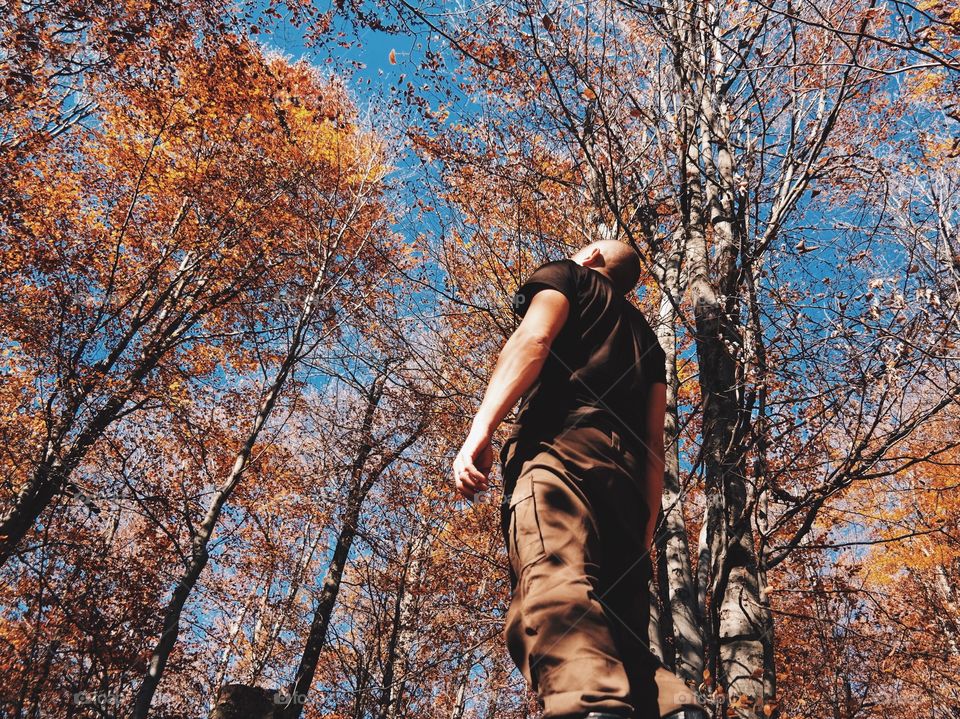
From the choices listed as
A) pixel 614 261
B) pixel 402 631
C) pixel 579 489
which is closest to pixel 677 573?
pixel 614 261

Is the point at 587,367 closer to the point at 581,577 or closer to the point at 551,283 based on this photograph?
the point at 551,283

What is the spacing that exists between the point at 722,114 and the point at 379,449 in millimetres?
8692

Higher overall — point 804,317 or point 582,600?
point 804,317

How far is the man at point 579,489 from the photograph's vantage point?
1332mm

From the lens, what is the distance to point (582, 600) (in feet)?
4.49

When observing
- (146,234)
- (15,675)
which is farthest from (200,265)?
(15,675)

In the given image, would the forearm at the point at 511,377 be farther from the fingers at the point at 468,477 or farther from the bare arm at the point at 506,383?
the fingers at the point at 468,477

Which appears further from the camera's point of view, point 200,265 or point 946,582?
point 946,582

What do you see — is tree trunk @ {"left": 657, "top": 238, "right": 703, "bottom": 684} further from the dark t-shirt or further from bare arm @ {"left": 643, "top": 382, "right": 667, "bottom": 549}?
the dark t-shirt

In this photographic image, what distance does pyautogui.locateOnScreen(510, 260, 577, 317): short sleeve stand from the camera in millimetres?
1868

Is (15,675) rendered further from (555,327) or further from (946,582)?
(946,582)

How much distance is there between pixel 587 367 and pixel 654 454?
1.28 ft

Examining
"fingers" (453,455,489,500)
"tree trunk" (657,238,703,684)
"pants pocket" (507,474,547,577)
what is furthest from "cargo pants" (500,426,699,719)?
"tree trunk" (657,238,703,684)

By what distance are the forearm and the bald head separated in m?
0.76
